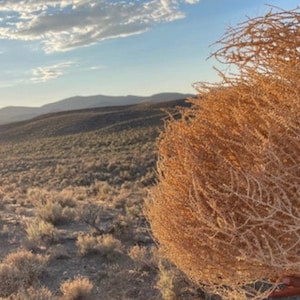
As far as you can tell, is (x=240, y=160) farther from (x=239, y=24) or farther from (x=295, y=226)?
A: (x=239, y=24)

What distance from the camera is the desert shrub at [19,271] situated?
10258 millimetres

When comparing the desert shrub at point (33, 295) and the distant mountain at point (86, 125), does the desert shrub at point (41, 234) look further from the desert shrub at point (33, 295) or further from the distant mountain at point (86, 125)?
the distant mountain at point (86, 125)

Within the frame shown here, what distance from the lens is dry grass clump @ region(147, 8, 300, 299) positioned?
546cm

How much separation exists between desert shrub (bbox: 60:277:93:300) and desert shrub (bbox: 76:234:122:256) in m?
2.08

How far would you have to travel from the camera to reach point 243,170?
5.91 meters

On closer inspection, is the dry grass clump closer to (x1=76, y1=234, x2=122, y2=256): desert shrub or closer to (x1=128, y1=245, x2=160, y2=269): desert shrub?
(x1=128, y1=245, x2=160, y2=269): desert shrub

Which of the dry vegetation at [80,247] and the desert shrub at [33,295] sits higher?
the desert shrub at [33,295]

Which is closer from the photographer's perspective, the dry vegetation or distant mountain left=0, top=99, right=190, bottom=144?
the dry vegetation

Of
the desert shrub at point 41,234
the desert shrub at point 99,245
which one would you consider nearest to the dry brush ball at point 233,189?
the desert shrub at point 99,245

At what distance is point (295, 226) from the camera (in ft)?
17.5

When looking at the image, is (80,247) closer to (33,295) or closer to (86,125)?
(33,295)

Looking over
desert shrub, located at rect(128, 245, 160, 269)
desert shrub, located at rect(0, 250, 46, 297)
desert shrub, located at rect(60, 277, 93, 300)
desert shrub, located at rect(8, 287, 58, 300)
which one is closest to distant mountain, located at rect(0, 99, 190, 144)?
desert shrub, located at rect(128, 245, 160, 269)

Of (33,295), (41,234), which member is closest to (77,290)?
(33,295)

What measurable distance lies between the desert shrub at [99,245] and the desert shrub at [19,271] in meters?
1.05
